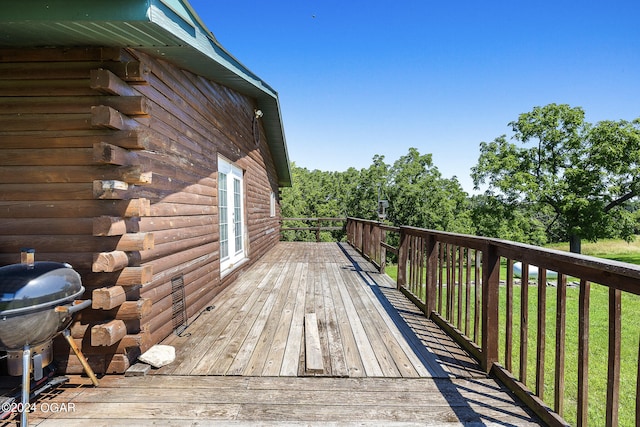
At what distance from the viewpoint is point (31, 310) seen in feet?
5.30

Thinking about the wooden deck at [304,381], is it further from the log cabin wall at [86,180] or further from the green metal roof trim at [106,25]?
the green metal roof trim at [106,25]

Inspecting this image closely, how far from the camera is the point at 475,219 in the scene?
72.3ft

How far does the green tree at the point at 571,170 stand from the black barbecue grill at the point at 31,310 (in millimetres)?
22021

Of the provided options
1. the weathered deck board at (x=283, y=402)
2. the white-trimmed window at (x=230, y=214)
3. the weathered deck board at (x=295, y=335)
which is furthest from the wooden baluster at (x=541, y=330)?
the white-trimmed window at (x=230, y=214)

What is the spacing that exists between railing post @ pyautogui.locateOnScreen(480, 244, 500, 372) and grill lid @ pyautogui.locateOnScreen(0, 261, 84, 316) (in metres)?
2.81

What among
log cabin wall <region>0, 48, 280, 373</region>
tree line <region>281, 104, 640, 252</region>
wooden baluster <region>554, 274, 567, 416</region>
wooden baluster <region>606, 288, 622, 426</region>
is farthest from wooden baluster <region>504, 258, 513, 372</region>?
tree line <region>281, 104, 640, 252</region>

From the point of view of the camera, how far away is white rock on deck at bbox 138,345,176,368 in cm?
230

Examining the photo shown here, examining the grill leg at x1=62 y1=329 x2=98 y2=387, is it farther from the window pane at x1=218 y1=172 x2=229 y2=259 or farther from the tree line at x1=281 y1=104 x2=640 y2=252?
the tree line at x1=281 y1=104 x2=640 y2=252

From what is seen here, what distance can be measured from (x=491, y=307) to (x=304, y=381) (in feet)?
4.87

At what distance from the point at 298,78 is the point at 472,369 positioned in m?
12.0

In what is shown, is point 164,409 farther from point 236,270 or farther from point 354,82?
point 354,82

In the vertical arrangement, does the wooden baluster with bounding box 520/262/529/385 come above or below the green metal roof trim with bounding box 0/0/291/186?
below

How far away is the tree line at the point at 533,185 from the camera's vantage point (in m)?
17.3

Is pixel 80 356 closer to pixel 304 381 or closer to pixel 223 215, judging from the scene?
pixel 304 381
